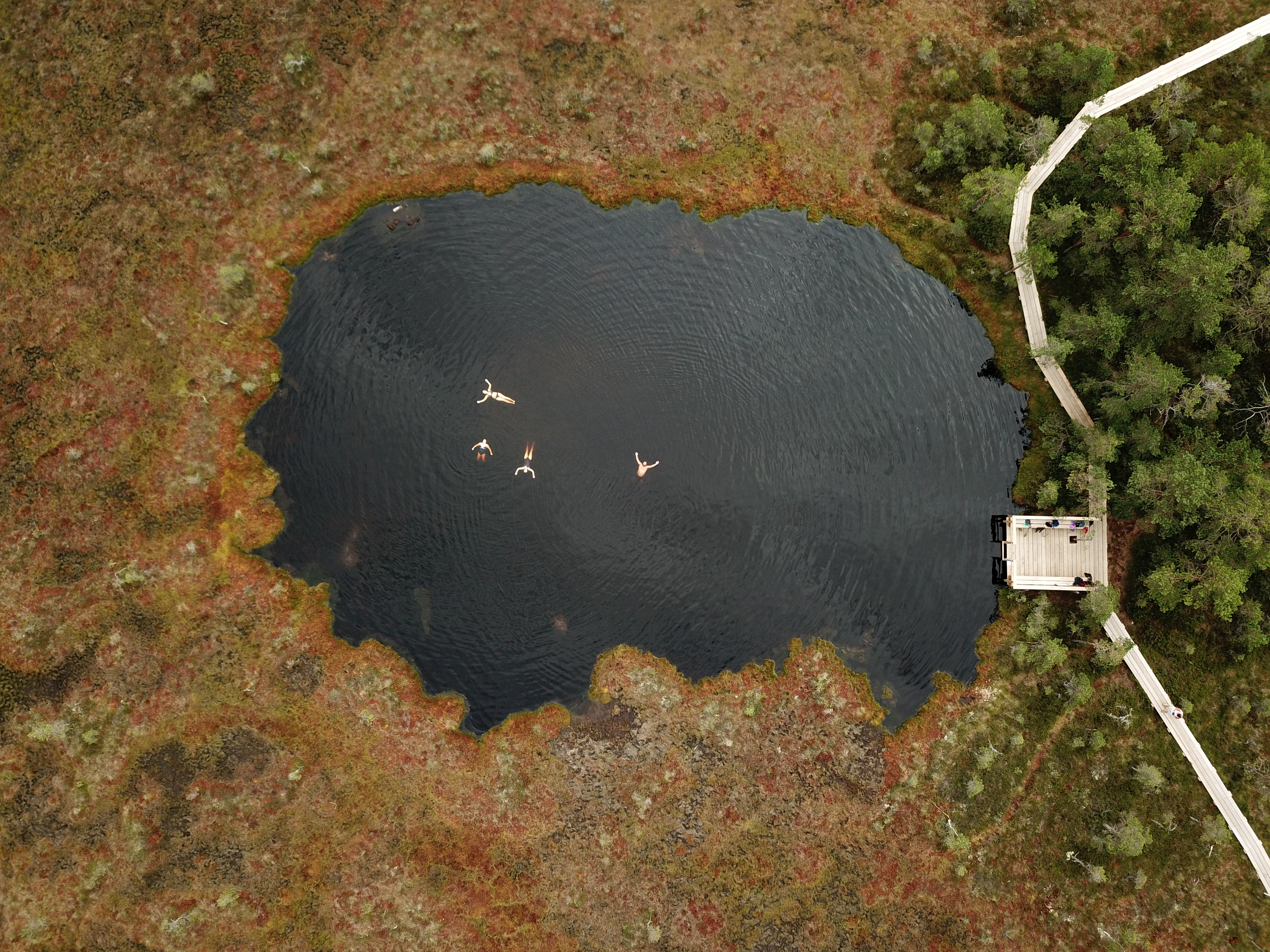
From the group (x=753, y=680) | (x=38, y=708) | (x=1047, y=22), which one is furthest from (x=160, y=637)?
(x=1047, y=22)

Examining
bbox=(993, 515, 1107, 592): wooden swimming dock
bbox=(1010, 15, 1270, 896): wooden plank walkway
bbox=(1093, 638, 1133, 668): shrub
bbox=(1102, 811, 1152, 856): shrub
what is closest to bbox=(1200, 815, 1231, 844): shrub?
bbox=(1010, 15, 1270, 896): wooden plank walkway

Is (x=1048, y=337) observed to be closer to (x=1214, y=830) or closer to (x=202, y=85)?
(x=1214, y=830)

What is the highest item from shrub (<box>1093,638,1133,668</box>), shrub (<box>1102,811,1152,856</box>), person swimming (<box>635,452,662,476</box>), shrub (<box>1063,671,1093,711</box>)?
person swimming (<box>635,452,662,476</box>)

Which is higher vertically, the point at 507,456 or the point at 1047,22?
the point at 1047,22

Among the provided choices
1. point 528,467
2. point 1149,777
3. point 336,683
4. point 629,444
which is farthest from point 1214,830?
point 336,683

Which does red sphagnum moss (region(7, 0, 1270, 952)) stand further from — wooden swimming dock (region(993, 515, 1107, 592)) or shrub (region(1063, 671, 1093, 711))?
wooden swimming dock (region(993, 515, 1107, 592))

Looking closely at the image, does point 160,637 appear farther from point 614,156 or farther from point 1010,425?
point 1010,425
